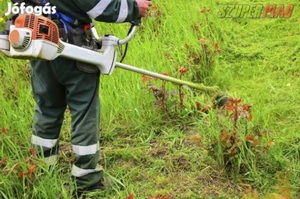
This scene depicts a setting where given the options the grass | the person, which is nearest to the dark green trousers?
the person

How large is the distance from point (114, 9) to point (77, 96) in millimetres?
520

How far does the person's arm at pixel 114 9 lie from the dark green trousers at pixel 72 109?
0.30 m

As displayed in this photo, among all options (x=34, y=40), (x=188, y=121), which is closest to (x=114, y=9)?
(x=34, y=40)

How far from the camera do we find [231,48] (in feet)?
15.1

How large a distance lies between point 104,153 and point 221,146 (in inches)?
31.9

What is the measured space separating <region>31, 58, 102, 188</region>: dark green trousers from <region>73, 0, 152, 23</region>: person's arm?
304 millimetres

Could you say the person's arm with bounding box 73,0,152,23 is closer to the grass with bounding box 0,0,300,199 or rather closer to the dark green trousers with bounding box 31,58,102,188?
the dark green trousers with bounding box 31,58,102,188

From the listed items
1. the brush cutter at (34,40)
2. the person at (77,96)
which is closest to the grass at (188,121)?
the person at (77,96)

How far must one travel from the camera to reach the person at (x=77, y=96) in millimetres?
2512

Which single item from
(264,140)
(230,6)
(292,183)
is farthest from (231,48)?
(292,183)

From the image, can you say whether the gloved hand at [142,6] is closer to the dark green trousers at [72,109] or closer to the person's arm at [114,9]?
Result: the person's arm at [114,9]

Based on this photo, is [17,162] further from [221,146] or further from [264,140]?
[264,140]

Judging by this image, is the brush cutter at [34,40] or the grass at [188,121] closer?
the brush cutter at [34,40]

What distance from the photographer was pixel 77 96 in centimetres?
266
